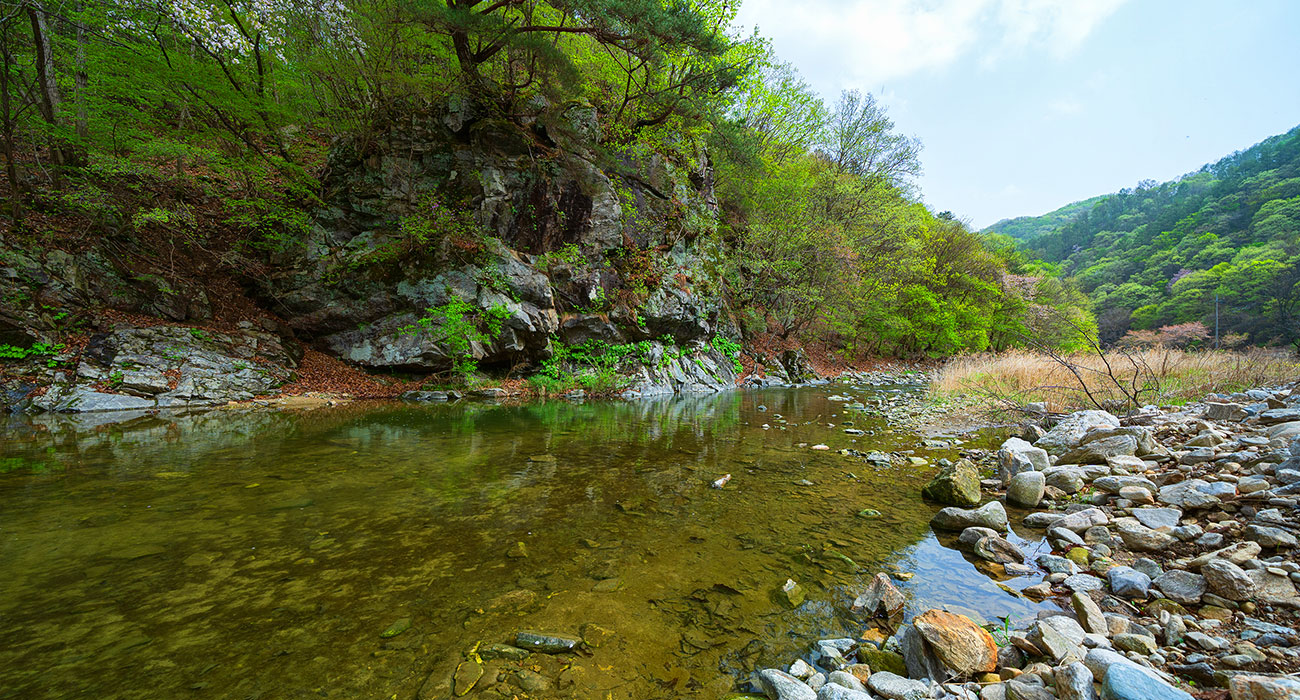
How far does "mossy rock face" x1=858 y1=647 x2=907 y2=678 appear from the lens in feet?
6.70

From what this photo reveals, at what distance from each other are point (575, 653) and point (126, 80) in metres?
18.2

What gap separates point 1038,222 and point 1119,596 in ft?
399

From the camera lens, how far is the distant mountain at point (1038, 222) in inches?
3240

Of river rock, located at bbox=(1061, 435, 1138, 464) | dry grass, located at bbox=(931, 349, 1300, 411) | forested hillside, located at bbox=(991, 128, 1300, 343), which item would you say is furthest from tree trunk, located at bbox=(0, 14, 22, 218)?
forested hillside, located at bbox=(991, 128, 1300, 343)

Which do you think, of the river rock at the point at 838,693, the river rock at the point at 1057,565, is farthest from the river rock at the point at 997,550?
the river rock at the point at 838,693

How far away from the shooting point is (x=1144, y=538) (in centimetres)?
301

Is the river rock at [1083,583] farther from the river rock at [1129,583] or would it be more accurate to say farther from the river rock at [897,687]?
the river rock at [897,687]

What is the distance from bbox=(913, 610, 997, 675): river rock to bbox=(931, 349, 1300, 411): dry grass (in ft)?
24.1

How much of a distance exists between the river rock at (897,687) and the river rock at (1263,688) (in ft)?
3.24

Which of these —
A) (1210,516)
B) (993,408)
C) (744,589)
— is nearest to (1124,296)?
(993,408)

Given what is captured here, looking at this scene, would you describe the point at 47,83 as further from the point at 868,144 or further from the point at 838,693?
the point at 868,144

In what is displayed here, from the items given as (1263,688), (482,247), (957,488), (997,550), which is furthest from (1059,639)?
(482,247)

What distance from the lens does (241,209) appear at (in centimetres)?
1278

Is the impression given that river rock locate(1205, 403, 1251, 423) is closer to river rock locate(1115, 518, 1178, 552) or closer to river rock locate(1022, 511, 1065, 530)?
river rock locate(1022, 511, 1065, 530)
